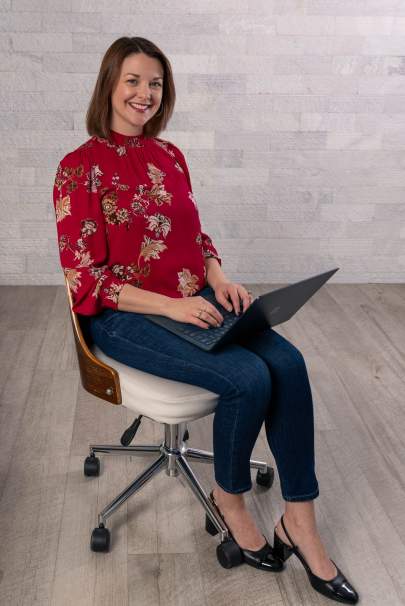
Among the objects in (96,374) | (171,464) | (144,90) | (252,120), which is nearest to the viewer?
(96,374)

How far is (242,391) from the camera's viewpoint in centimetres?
160

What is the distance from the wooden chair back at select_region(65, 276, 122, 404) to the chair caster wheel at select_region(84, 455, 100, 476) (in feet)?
1.35

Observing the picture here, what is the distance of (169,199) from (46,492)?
2.89 feet

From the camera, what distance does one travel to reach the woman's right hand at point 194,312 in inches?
66.8

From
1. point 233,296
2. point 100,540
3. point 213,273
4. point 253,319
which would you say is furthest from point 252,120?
point 100,540

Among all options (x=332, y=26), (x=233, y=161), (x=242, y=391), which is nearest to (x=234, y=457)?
(x=242, y=391)

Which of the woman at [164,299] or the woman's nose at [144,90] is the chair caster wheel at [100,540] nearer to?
the woman at [164,299]

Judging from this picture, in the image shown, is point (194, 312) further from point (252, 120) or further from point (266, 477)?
point (252, 120)

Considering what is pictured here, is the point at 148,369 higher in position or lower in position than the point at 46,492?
higher

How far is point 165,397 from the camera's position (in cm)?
167

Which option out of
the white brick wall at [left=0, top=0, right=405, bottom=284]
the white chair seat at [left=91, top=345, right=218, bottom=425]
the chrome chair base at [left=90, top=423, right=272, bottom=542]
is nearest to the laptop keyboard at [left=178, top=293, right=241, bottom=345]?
the white chair seat at [left=91, top=345, right=218, bottom=425]

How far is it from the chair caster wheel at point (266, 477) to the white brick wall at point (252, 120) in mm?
1901

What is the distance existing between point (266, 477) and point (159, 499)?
0.31 m

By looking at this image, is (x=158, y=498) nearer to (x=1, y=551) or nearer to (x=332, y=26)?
(x=1, y=551)
